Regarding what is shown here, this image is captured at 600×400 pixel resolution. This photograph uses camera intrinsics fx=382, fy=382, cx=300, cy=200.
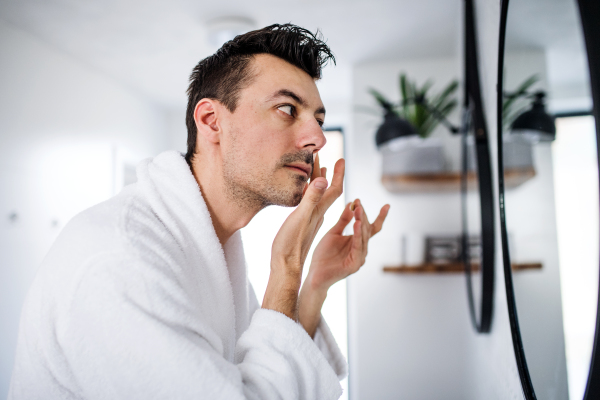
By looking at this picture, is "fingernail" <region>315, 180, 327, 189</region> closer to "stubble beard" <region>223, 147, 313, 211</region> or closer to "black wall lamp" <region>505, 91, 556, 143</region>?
"stubble beard" <region>223, 147, 313, 211</region>

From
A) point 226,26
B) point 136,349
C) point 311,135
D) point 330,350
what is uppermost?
point 226,26

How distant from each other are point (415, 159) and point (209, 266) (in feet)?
4.29

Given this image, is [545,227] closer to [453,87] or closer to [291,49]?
[291,49]

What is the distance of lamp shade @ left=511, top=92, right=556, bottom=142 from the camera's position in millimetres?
422

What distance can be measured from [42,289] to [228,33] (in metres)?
1.63

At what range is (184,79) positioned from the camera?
2.57 meters

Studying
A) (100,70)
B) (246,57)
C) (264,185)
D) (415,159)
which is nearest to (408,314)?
(415,159)

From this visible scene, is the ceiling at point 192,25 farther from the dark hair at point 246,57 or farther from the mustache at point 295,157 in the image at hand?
the mustache at point 295,157

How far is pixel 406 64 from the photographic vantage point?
2.31m

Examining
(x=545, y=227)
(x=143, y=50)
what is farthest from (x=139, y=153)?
(x=545, y=227)

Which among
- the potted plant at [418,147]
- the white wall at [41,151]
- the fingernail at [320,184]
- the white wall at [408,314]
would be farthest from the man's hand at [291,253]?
the white wall at [41,151]

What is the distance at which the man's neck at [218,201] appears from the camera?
2.63 ft

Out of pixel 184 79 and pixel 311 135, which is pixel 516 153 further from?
pixel 184 79

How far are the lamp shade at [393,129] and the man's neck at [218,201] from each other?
84cm
